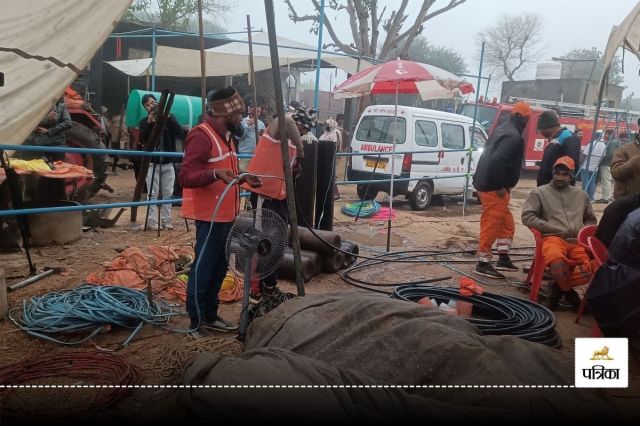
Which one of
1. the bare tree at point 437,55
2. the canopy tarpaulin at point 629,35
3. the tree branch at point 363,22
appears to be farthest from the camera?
the bare tree at point 437,55

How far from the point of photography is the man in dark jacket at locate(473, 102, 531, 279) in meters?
5.46

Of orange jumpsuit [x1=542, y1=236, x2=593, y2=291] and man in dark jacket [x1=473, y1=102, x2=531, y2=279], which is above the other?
man in dark jacket [x1=473, y1=102, x2=531, y2=279]

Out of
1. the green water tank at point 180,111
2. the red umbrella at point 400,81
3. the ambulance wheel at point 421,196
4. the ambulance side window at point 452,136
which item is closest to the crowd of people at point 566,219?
the red umbrella at point 400,81

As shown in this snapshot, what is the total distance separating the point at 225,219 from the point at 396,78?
388 centimetres

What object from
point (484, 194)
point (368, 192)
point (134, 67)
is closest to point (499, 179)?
point (484, 194)

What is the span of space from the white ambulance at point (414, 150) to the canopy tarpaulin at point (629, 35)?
368 centimetres

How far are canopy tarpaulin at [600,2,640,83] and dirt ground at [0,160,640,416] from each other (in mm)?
2645

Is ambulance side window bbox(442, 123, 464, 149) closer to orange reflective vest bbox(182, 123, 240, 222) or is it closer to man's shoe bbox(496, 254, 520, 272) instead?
man's shoe bbox(496, 254, 520, 272)

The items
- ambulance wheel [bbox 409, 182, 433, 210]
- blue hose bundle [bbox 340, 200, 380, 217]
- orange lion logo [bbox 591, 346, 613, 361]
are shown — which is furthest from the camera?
ambulance wheel [bbox 409, 182, 433, 210]

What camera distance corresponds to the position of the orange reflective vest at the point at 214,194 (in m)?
3.44

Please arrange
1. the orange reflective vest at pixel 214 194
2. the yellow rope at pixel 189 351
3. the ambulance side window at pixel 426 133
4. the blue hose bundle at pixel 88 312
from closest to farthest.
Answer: the yellow rope at pixel 189 351 < the orange reflective vest at pixel 214 194 < the blue hose bundle at pixel 88 312 < the ambulance side window at pixel 426 133

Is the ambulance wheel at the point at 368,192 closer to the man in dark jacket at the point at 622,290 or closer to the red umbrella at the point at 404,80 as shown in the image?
the red umbrella at the point at 404,80

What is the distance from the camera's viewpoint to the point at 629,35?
5801 millimetres

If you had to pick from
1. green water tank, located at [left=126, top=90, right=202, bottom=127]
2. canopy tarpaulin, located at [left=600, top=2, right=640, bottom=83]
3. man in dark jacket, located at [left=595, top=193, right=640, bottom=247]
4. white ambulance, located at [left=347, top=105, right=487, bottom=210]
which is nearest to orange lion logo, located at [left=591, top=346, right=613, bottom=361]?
man in dark jacket, located at [left=595, top=193, right=640, bottom=247]
